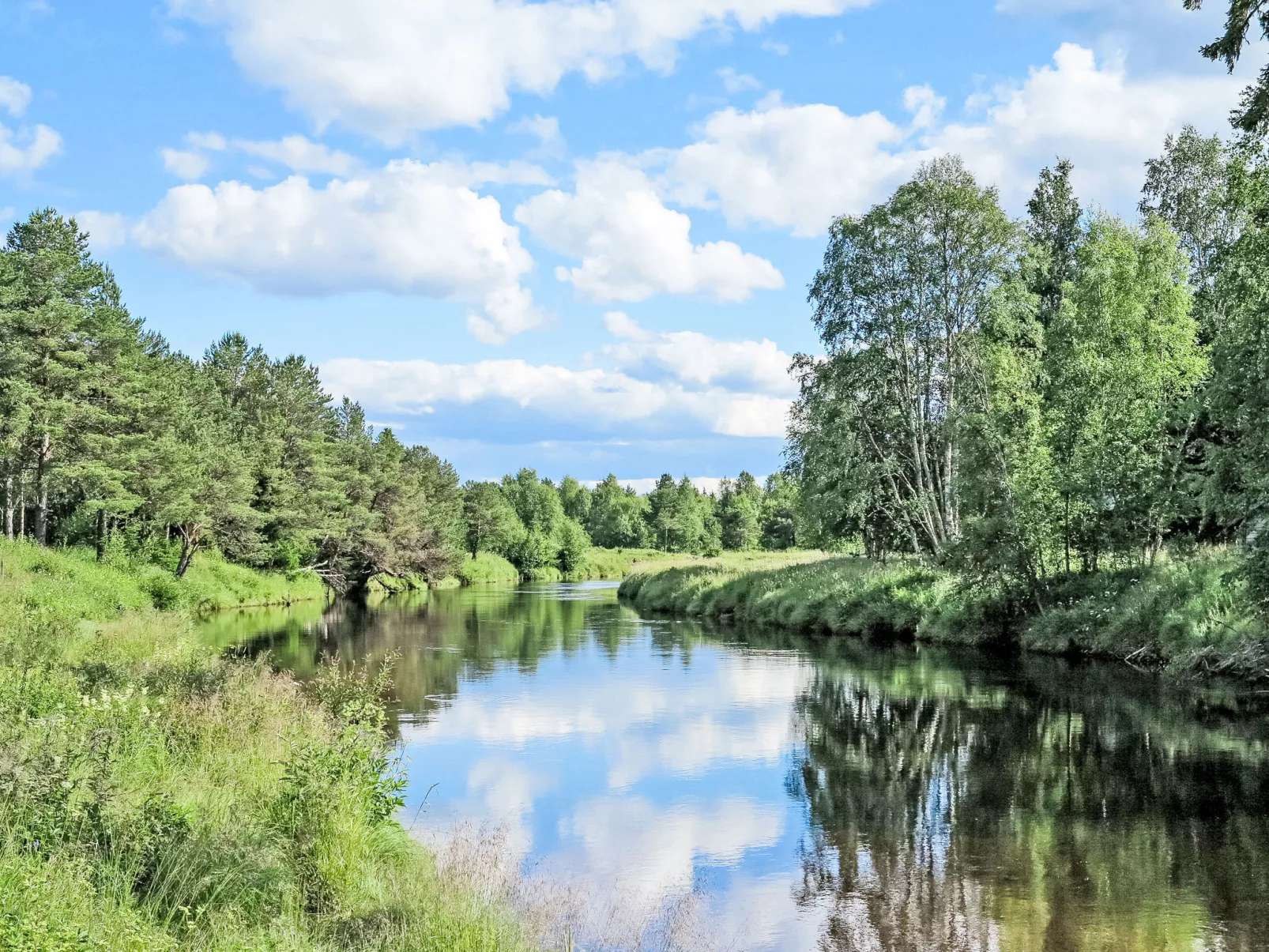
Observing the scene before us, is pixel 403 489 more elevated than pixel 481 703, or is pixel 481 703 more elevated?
pixel 403 489

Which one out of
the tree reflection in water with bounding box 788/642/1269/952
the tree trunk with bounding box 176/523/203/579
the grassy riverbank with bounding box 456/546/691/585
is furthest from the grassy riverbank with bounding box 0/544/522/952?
the grassy riverbank with bounding box 456/546/691/585

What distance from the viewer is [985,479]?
3119 centimetres

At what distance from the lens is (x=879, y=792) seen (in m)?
14.9

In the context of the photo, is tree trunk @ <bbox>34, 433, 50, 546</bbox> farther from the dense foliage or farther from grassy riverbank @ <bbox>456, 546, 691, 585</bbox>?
grassy riverbank @ <bbox>456, 546, 691, 585</bbox>

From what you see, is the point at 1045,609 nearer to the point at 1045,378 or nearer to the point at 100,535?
the point at 1045,378

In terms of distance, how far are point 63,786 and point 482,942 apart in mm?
3656

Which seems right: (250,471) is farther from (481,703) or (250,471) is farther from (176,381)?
(481,703)

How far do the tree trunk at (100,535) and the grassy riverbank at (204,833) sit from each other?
3536 cm

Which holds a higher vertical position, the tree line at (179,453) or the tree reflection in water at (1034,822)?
the tree line at (179,453)

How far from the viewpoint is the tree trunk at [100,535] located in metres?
46.5

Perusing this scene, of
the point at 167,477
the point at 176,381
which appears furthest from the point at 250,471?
the point at 167,477

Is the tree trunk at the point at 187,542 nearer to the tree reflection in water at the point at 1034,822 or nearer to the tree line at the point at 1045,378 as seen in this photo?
the tree line at the point at 1045,378

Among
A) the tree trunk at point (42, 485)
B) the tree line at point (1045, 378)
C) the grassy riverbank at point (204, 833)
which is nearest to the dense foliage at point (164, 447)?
the tree trunk at point (42, 485)

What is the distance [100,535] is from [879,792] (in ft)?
151
